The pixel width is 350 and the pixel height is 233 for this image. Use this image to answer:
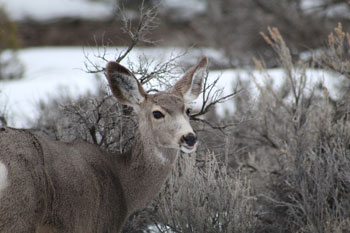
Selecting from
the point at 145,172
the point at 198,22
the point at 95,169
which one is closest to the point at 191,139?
the point at 145,172

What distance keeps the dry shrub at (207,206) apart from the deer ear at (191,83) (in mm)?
657

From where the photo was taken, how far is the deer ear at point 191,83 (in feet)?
17.8

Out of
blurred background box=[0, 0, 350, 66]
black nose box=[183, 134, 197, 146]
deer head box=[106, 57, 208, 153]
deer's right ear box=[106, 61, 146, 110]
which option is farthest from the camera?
blurred background box=[0, 0, 350, 66]

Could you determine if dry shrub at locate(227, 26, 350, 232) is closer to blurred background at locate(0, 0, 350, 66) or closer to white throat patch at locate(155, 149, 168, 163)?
white throat patch at locate(155, 149, 168, 163)

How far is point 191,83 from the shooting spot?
5.46m

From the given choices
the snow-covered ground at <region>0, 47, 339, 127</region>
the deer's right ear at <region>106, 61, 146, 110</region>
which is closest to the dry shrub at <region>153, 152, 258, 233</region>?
the deer's right ear at <region>106, 61, 146, 110</region>

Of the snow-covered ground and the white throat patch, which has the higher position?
the white throat patch

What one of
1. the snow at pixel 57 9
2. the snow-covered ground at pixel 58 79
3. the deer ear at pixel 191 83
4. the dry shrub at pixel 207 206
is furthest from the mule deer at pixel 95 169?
the snow at pixel 57 9

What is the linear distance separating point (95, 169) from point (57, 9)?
1909 cm

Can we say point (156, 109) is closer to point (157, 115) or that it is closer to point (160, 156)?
point (157, 115)

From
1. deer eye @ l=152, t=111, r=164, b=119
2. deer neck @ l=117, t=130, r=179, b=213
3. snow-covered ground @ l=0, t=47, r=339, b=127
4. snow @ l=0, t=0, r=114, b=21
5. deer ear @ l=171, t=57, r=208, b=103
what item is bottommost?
snow-covered ground @ l=0, t=47, r=339, b=127

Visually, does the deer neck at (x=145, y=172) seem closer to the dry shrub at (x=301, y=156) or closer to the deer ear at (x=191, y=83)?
the deer ear at (x=191, y=83)

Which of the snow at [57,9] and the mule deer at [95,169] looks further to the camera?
the snow at [57,9]

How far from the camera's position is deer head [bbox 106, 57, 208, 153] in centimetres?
473
